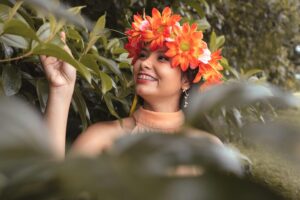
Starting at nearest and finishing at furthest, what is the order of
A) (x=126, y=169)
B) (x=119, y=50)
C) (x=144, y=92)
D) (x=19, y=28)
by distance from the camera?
(x=126, y=169), (x=19, y=28), (x=144, y=92), (x=119, y=50)

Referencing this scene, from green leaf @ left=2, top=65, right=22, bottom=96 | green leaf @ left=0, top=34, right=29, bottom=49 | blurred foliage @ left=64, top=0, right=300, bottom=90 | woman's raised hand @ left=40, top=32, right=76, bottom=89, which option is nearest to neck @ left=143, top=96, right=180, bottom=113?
woman's raised hand @ left=40, top=32, right=76, bottom=89

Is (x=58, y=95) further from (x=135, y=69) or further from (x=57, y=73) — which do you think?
(x=135, y=69)

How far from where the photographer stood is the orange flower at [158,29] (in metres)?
1.38

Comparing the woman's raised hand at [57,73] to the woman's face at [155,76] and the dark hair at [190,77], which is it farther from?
the dark hair at [190,77]

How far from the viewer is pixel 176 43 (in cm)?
139

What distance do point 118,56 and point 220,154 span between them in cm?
136

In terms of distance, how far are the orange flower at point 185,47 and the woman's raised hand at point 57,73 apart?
1.21ft

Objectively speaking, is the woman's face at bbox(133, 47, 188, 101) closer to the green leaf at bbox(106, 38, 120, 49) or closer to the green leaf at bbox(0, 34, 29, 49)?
the green leaf at bbox(106, 38, 120, 49)

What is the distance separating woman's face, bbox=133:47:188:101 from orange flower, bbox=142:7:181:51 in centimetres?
2

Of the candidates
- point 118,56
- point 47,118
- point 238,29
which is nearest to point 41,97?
point 47,118

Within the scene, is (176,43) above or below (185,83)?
above

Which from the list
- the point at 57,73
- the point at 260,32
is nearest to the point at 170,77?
the point at 57,73

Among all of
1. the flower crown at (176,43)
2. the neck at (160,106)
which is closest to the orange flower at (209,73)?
the flower crown at (176,43)

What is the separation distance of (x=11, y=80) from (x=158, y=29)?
548 millimetres
